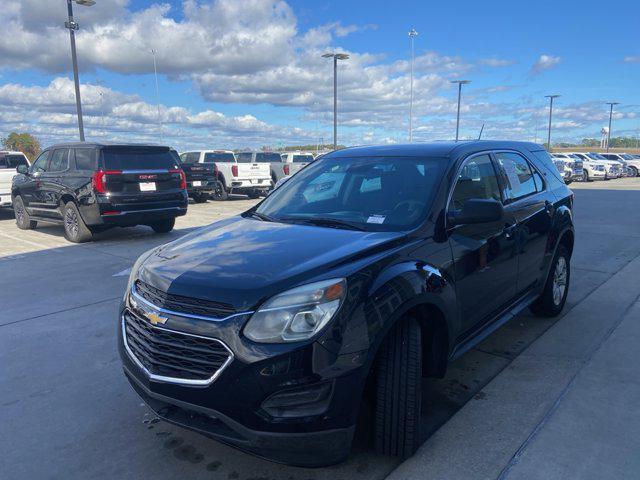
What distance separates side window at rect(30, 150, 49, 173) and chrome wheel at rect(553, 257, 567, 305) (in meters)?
9.62

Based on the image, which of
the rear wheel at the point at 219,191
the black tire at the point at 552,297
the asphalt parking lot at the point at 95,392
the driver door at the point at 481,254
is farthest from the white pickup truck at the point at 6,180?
the black tire at the point at 552,297

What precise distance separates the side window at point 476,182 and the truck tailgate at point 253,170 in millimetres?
15037

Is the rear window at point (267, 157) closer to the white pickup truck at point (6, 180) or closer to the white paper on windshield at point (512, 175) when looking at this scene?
the white pickup truck at point (6, 180)

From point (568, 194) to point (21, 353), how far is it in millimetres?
5445

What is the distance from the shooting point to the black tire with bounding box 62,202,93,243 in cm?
916

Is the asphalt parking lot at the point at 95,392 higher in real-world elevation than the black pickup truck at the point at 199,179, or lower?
lower

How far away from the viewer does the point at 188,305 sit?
2.41 m

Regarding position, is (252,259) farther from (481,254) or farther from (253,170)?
(253,170)

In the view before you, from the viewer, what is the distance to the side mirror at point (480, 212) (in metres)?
3.09

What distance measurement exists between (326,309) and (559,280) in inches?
141

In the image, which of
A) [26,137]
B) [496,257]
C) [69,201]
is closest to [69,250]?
[69,201]

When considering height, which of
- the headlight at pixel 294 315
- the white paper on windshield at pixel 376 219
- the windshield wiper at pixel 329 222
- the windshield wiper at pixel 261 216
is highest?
the white paper on windshield at pixel 376 219

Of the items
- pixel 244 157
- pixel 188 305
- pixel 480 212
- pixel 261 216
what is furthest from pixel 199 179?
pixel 188 305

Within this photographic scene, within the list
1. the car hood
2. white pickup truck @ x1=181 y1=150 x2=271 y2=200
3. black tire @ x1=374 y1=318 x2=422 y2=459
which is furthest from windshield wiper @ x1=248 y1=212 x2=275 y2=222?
white pickup truck @ x1=181 y1=150 x2=271 y2=200
